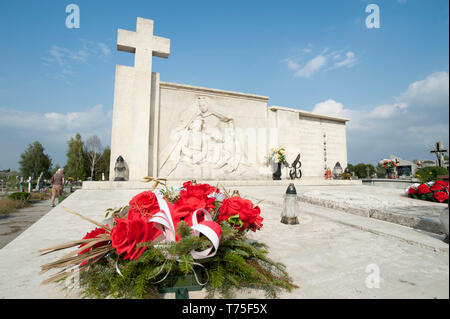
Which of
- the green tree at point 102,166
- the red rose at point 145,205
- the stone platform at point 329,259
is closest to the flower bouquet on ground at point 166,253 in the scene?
the red rose at point 145,205

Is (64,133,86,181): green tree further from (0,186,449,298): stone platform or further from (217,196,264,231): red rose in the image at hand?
(217,196,264,231): red rose

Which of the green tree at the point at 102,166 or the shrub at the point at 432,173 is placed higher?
the green tree at the point at 102,166

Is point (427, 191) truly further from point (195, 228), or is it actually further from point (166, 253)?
point (166, 253)

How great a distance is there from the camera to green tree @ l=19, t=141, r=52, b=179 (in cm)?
3070

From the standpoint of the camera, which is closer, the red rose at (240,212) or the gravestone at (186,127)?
the red rose at (240,212)

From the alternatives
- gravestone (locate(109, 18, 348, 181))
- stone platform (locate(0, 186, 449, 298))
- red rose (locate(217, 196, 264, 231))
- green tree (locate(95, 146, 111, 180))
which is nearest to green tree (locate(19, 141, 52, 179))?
green tree (locate(95, 146, 111, 180))

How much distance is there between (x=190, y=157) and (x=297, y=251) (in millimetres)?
8506

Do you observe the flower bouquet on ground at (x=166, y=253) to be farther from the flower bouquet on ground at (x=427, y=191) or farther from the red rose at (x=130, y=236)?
the flower bouquet on ground at (x=427, y=191)

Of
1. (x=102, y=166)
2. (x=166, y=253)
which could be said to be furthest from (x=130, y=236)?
(x=102, y=166)

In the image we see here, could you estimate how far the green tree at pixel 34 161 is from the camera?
101 ft

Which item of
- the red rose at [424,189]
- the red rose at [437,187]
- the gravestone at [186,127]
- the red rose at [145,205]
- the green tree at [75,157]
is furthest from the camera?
the green tree at [75,157]

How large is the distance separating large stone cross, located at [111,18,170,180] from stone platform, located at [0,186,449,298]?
621 cm

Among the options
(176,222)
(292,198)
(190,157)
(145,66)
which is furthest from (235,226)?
(145,66)

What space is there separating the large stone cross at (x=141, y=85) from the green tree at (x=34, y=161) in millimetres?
31427
